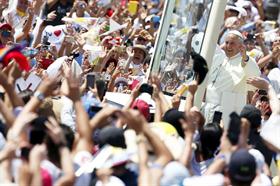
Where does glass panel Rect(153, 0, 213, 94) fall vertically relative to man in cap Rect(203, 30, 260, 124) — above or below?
above

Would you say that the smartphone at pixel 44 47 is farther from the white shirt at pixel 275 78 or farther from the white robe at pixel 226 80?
the white shirt at pixel 275 78

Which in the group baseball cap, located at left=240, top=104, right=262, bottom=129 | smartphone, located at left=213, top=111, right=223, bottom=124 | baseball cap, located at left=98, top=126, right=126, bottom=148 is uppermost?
baseball cap, located at left=98, top=126, right=126, bottom=148

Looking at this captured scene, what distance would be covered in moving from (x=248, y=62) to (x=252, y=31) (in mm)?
4979

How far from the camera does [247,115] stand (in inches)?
348

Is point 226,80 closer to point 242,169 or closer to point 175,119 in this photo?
point 175,119

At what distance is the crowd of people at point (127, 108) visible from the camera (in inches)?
267

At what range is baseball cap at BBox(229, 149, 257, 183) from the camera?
6617 mm

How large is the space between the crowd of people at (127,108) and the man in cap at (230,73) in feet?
0.04

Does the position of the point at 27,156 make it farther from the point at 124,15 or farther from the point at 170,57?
the point at 124,15

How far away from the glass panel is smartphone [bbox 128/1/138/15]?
6954 millimetres

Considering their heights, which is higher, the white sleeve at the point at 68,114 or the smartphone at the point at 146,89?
the smartphone at the point at 146,89

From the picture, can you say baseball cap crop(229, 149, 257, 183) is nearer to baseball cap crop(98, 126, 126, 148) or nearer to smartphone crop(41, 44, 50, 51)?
baseball cap crop(98, 126, 126, 148)

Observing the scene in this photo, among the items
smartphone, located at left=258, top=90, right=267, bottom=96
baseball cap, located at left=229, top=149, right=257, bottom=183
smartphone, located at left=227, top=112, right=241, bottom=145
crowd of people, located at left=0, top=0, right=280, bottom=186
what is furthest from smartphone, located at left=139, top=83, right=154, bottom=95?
baseball cap, located at left=229, top=149, right=257, bottom=183

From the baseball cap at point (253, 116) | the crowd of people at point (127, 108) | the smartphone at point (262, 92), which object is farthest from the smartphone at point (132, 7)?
the baseball cap at point (253, 116)
